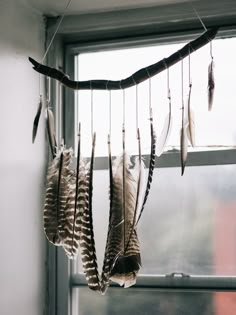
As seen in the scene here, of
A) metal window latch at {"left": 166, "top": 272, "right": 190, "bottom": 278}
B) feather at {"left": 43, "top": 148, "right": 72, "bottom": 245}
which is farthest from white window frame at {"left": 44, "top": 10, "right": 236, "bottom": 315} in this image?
feather at {"left": 43, "top": 148, "right": 72, "bottom": 245}

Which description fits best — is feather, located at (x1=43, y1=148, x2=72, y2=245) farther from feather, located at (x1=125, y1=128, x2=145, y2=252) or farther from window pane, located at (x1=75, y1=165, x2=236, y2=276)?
window pane, located at (x1=75, y1=165, x2=236, y2=276)

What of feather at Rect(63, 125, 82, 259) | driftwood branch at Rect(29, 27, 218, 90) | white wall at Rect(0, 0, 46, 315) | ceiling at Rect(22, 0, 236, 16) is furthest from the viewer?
ceiling at Rect(22, 0, 236, 16)

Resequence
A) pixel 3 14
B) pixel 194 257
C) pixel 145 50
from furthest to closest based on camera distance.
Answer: pixel 145 50 → pixel 194 257 → pixel 3 14

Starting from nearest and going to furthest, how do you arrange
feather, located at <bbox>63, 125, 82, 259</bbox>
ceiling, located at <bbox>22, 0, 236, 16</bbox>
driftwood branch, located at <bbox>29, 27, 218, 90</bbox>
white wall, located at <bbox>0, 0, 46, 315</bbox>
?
driftwood branch, located at <bbox>29, 27, 218, 90</bbox> → feather, located at <bbox>63, 125, 82, 259</bbox> → white wall, located at <bbox>0, 0, 46, 315</bbox> → ceiling, located at <bbox>22, 0, 236, 16</bbox>

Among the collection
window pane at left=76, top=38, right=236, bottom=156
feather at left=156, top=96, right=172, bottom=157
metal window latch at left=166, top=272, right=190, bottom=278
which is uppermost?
window pane at left=76, top=38, right=236, bottom=156

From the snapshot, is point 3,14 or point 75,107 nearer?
point 3,14

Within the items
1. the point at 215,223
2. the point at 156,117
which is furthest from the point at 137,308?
the point at 156,117

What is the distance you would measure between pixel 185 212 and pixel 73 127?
0.49 m

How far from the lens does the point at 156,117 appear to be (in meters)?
1.91

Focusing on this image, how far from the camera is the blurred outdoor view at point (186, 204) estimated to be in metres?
1.87

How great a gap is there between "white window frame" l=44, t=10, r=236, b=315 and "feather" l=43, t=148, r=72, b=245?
0.31 meters

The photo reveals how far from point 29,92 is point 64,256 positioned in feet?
1.82

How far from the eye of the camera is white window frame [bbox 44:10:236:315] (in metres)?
1.87

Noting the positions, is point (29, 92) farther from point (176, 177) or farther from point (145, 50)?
point (176, 177)
